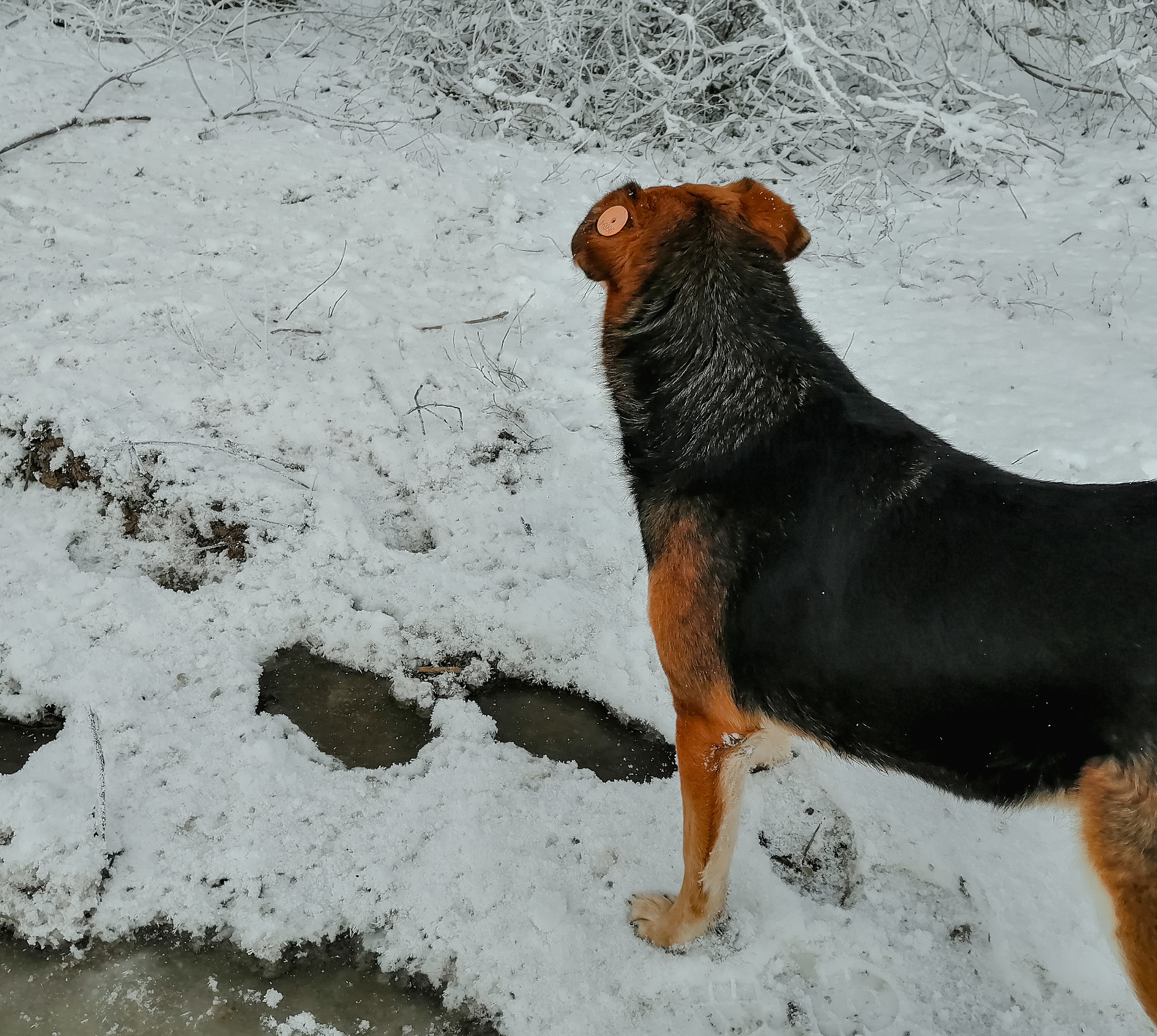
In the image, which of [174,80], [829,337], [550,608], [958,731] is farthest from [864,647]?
[174,80]

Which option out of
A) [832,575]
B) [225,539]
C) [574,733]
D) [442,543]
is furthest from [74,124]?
[832,575]

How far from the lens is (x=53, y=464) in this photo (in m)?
3.81

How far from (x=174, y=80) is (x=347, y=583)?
21.5 ft

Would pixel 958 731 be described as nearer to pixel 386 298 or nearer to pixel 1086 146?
pixel 386 298

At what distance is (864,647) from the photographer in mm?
1842

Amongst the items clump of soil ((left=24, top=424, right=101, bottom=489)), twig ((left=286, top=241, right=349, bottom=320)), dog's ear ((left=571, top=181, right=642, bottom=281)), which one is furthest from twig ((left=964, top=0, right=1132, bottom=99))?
clump of soil ((left=24, top=424, right=101, bottom=489))

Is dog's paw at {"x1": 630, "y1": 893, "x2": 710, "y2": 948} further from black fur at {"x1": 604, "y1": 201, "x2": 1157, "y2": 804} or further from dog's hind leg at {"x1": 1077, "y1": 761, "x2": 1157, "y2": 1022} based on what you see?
dog's hind leg at {"x1": 1077, "y1": 761, "x2": 1157, "y2": 1022}

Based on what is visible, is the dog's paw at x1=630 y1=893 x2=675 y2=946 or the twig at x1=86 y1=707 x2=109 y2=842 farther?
the twig at x1=86 y1=707 x2=109 y2=842

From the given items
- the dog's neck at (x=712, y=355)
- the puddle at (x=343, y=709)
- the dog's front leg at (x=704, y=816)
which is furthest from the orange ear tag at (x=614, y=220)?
the puddle at (x=343, y=709)

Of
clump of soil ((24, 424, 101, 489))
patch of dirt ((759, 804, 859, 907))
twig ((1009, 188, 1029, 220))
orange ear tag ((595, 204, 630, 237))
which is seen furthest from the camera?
twig ((1009, 188, 1029, 220))

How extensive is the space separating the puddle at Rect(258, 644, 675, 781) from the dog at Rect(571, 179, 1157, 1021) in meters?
0.61

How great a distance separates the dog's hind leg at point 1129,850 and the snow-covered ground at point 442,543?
0.77 metres

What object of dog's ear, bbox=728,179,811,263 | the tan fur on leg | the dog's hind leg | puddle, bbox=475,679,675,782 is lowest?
puddle, bbox=475,679,675,782

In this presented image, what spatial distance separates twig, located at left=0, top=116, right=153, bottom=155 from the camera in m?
5.99
